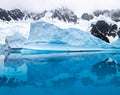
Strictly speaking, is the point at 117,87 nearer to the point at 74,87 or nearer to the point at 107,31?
the point at 74,87

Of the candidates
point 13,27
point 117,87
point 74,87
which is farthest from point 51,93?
point 13,27

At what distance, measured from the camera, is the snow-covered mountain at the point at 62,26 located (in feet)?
120

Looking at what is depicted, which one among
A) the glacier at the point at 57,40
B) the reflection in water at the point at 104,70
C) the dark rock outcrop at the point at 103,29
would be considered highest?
the reflection in water at the point at 104,70

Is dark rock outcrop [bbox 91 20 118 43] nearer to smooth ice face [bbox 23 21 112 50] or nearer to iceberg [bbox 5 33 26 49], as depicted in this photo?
smooth ice face [bbox 23 21 112 50]

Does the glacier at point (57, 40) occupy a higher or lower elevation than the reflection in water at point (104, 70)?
lower

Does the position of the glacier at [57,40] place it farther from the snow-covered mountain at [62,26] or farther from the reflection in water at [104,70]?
the reflection in water at [104,70]

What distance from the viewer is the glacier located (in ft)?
115

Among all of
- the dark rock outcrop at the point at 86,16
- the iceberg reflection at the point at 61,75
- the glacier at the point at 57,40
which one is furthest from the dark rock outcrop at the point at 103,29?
the iceberg reflection at the point at 61,75

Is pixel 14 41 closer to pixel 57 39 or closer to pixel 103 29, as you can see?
pixel 57 39

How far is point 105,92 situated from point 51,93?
1.54 metres

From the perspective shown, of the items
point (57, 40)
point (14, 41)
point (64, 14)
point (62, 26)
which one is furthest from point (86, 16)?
point (14, 41)

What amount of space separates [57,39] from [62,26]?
58.5ft

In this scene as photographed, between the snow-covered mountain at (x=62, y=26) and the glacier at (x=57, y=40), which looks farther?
the snow-covered mountain at (x=62, y=26)

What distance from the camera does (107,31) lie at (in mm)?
47188
